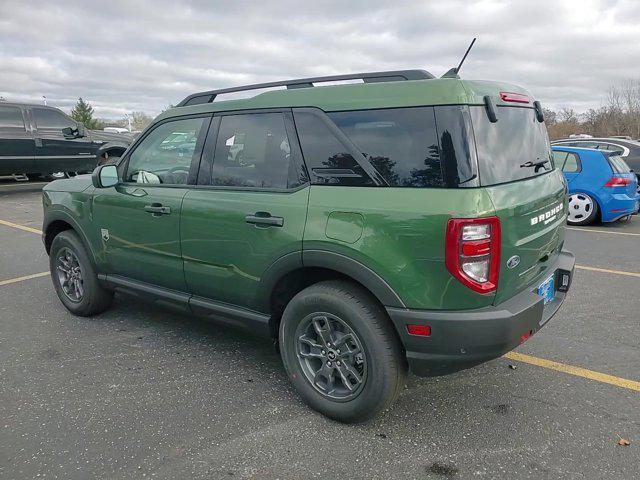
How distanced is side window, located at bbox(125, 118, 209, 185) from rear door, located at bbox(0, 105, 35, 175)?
9.56 m

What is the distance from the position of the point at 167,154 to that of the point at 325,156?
1485 millimetres

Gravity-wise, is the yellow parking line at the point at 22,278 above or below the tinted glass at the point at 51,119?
below

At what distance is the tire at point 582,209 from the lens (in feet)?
29.3

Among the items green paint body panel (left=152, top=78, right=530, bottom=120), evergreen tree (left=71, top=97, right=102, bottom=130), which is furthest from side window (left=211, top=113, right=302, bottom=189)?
evergreen tree (left=71, top=97, right=102, bottom=130)

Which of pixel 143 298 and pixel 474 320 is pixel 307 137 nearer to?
pixel 474 320

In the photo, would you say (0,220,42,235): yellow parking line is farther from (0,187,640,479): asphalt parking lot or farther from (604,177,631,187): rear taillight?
(604,177,631,187): rear taillight

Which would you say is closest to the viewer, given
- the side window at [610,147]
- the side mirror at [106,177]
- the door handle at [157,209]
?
the door handle at [157,209]

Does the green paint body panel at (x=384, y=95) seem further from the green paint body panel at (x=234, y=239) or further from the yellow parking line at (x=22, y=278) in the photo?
the yellow parking line at (x=22, y=278)

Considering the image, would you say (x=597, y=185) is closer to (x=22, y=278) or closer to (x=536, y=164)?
(x=536, y=164)

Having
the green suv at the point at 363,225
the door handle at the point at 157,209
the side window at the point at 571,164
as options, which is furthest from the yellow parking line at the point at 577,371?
the side window at the point at 571,164

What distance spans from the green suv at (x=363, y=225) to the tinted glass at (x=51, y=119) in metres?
10.2

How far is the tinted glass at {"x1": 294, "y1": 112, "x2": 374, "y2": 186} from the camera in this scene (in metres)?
2.68

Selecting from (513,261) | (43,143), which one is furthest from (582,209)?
(43,143)

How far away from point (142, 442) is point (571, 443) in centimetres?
225
